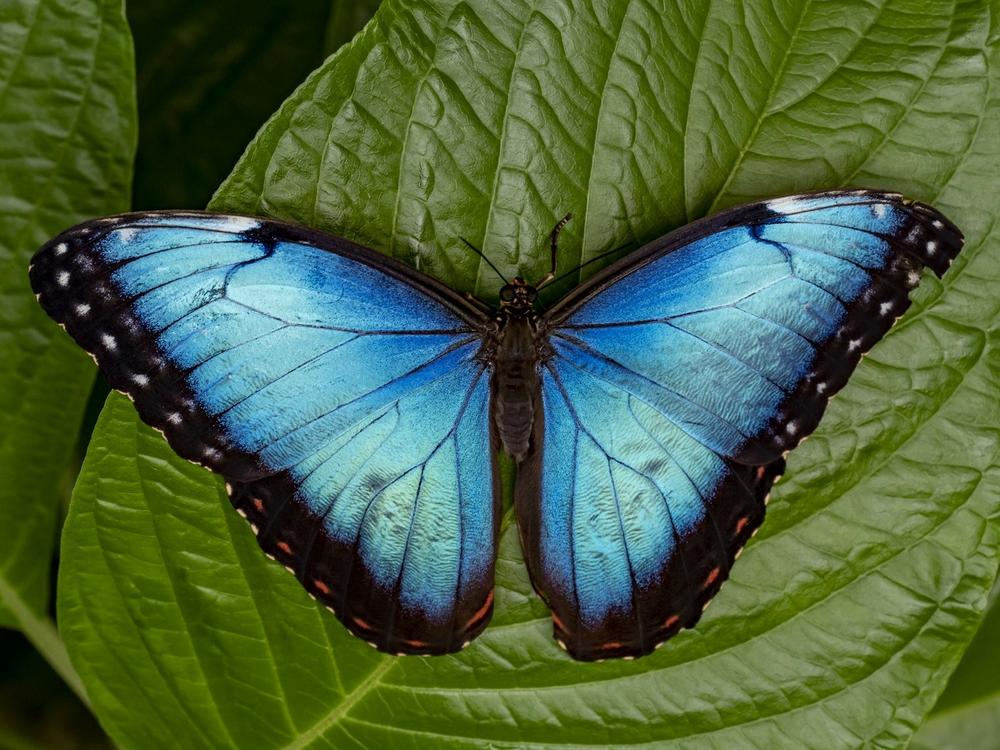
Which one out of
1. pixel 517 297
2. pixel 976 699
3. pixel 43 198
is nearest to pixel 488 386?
pixel 517 297

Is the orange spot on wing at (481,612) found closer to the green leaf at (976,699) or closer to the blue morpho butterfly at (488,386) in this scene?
the blue morpho butterfly at (488,386)

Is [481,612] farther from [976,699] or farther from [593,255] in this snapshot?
[976,699]

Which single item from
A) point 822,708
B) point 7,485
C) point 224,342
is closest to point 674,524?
point 822,708

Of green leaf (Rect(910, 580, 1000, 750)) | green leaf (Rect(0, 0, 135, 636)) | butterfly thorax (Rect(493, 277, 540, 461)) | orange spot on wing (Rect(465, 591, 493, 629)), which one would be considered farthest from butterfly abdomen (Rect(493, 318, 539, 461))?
green leaf (Rect(910, 580, 1000, 750))

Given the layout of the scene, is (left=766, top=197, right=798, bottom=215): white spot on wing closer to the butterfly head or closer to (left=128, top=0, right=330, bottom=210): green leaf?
the butterfly head

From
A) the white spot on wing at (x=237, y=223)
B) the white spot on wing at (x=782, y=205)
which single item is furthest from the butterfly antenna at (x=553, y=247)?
the white spot on wing at (x=237, y=223)

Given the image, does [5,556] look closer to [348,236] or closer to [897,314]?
[348,236]

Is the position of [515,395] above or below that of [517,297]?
below
